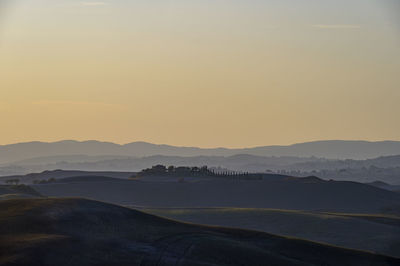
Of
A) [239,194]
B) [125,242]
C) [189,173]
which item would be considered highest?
[189,173]

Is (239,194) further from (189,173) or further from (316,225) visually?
(316,225)

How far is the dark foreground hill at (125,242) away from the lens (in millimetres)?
50906

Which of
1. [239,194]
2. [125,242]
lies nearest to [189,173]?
[239,194]

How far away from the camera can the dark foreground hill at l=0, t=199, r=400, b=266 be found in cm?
5091

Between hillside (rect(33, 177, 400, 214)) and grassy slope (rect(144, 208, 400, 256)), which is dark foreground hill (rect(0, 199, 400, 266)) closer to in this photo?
grassy slope (rect(144, 208, 400, 256))

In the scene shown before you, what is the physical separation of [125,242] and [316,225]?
31.7m

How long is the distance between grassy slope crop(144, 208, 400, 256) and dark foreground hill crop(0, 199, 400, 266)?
40.8 ft

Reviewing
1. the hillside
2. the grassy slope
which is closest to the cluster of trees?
the hillside

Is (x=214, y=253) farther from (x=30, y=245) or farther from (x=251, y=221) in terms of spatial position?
(x=251, y=221)

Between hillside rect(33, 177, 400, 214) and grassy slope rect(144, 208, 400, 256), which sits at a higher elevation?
hillside rect(33, 177, 400, 214)

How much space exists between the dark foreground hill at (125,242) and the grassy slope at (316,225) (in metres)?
12.4

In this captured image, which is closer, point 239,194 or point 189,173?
point 239,194

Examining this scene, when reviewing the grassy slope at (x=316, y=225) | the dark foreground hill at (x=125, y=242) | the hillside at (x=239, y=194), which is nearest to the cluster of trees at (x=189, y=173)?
the hillside at (x=239, y=194)

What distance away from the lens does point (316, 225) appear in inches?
3307
